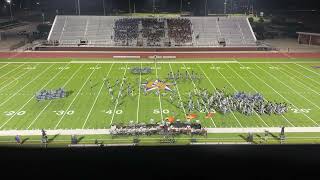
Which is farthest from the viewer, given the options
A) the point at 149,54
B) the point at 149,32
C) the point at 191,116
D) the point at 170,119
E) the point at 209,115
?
the point at 149,32

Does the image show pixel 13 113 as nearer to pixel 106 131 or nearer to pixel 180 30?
pixel 106 131

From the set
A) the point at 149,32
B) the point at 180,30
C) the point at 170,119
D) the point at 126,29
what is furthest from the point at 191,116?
the point at 126,29

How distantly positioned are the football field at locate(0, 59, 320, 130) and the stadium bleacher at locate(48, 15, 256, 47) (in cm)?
1226

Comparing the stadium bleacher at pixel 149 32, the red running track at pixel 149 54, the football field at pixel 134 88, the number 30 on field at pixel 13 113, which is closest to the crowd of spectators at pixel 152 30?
the stadium bleacher at pixel 149 32

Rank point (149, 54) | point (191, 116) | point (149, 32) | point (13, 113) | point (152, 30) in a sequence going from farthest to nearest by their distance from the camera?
point (152, 30)
point (149, 32)
point (149, 54)
point (13, 113)
point (191, 116)

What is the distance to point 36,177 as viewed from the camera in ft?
11.8

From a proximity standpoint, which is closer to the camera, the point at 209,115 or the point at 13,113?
the point at 209,115

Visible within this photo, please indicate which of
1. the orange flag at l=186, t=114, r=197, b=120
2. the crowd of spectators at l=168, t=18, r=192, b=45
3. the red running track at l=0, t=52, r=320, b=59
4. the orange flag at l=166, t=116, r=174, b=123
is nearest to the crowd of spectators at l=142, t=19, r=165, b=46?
the crowd of spectators at l=168, t=18, r=192, b=45

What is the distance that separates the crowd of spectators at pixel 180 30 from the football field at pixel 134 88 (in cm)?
1316

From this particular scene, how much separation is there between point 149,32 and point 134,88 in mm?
28689

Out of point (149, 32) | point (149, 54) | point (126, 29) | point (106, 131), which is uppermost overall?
point (126, 29)

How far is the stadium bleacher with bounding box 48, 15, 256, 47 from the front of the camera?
53656mm

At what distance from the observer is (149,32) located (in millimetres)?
56750

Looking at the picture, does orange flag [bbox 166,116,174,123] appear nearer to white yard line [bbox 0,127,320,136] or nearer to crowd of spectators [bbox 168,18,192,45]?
white yard line [bbox 0,127,320,136]
